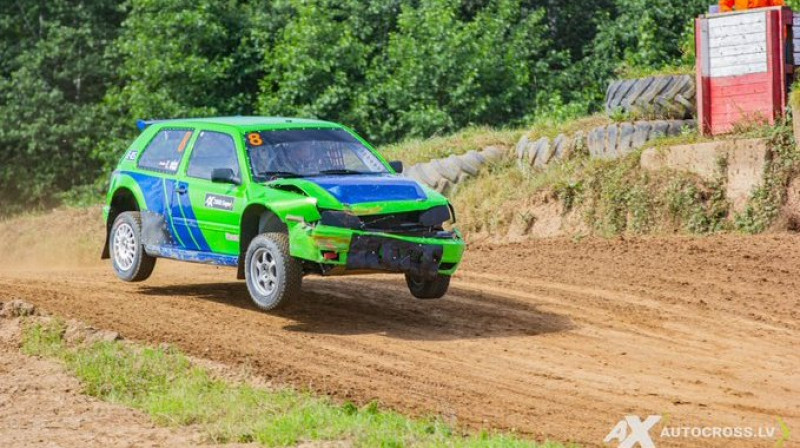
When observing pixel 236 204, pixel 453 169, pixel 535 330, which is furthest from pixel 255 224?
pixel 453 169

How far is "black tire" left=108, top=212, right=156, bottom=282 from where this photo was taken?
14.2 metres

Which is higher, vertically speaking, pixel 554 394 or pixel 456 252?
pixel 456 252

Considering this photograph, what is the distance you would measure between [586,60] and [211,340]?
890 inches

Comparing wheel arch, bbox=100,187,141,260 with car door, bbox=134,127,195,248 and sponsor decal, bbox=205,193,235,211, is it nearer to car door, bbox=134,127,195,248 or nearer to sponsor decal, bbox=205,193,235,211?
car door, bbox=134,127,195,248

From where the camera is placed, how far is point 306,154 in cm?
1332

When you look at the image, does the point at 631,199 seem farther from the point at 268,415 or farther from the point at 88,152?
the point at 88,152

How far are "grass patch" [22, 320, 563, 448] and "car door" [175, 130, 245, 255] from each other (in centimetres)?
209

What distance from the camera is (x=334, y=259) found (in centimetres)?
1213

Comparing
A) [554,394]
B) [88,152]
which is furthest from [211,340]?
[88,152]

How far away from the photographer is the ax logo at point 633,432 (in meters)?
8.58

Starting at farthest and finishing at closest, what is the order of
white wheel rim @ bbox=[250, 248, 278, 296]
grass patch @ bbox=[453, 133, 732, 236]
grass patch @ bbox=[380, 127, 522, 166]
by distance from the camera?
grass patch @ bbox=[380, 127, 522, 166] → grass patch @ bbox=[453, 133, 732, 236] → white wheel rim @ bbox=[250, 248, 278, 296]

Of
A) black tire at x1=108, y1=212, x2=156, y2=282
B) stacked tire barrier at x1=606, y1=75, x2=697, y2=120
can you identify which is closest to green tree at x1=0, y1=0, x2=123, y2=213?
stacked tire barrier at x1=606, y1=75, x2=697, y2=120

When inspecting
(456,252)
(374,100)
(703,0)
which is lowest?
(456,252)

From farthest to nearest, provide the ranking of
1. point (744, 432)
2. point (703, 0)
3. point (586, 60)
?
point (586, 60), point (703, 0), point (744, 432)
